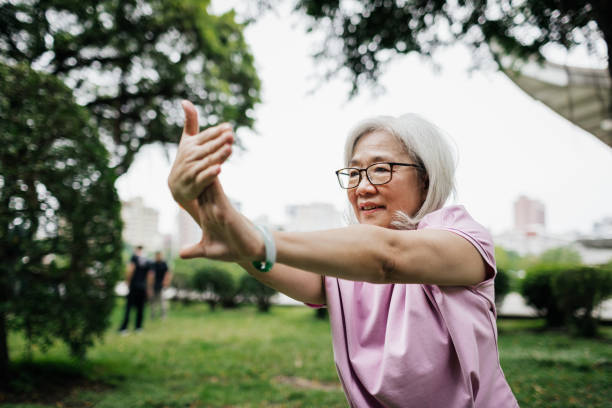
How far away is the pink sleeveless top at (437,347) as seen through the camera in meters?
1.39

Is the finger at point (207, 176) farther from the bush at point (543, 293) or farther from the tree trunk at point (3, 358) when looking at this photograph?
the bush at point (543, 293)

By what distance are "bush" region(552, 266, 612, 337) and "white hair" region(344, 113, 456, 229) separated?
8552 mm

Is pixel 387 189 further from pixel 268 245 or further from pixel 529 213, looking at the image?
pixel 529 213

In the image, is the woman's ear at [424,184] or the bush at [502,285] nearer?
the woman's ear at [424,184]

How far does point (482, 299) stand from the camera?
1485mm

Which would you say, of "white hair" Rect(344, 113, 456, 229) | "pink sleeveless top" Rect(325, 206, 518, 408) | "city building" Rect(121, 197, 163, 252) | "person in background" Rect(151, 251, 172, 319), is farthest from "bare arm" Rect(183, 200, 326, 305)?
"person in background" Rect(151, 251, 172, 319)

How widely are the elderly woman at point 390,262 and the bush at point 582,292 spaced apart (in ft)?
28.1

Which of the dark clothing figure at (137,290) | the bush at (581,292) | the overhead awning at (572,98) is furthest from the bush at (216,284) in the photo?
the overhead awning at (572,98)

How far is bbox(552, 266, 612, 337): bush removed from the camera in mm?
8312

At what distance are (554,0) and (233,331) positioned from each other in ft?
29.9

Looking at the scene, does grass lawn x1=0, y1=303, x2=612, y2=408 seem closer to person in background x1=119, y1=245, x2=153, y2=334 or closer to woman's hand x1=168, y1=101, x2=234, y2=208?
person in background x1=119, y1=245, x2=153, y2=334

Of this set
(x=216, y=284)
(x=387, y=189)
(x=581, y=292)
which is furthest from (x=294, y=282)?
(x=216, y=284)

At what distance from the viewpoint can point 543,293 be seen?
33.3 feet

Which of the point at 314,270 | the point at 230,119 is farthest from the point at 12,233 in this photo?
the point at 230,119
